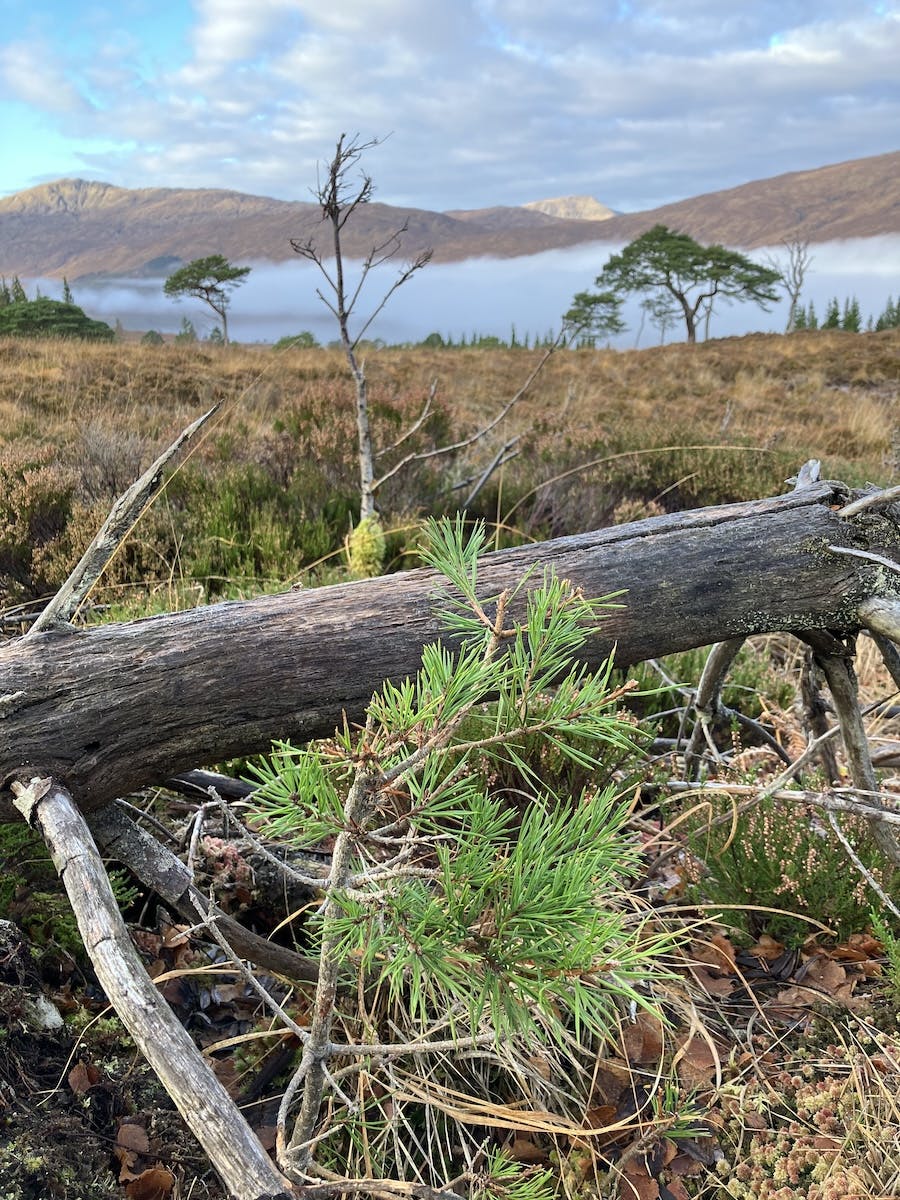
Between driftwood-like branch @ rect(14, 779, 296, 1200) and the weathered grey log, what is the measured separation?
19 centimetres

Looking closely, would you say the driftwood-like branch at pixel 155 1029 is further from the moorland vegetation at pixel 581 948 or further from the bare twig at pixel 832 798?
the bare twig at pixel 832 798

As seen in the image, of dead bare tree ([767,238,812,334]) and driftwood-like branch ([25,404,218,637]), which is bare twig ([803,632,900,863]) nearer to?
driftwood-like branch ([25,404,218,637])

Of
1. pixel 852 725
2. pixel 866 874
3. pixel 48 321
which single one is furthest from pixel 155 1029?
pixel 48 321

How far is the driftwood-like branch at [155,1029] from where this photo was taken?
881mm

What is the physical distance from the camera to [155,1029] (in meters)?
0.99

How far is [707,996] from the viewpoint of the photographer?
1886 millimetres

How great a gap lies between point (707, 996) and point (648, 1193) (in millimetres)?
512

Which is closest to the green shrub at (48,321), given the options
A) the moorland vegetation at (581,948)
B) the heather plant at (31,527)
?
the heather plant at (31,527)

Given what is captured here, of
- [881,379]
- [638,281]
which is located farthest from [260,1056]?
[638,281]

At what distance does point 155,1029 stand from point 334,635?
2.60 ft

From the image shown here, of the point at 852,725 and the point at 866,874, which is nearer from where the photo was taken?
the point at 866,874

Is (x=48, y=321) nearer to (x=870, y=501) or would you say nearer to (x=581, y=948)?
(x=870, y=501)

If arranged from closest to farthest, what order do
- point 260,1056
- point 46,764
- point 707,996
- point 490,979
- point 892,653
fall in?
point 490,979
point 46,764
point 260,1056
point 707,996
point 892,653

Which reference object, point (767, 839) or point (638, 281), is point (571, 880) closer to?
point (767, 839)
